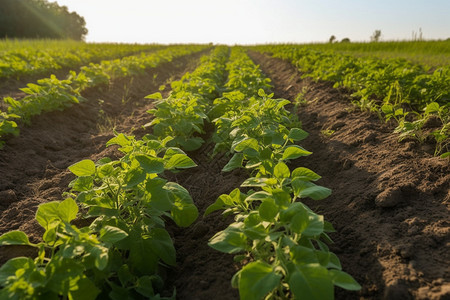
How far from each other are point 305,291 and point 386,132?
3.02m

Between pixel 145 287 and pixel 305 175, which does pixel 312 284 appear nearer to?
pixel 305 175

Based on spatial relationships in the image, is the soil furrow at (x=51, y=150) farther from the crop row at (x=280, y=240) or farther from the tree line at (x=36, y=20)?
the tree line at (x=36, y=20)

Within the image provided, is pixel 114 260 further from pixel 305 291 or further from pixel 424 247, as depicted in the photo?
pixel 424 247

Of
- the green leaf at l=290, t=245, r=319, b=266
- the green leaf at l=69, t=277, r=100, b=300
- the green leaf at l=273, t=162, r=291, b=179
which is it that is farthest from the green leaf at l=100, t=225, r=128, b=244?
the green leaf at l=273, t=162, r=291, b=179

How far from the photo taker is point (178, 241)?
2.47 meters

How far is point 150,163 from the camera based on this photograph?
2066 millimetres

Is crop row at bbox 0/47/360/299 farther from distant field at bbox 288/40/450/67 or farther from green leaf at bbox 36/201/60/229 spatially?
distant field at bbox 288/40/450/67

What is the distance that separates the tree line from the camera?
122 ft

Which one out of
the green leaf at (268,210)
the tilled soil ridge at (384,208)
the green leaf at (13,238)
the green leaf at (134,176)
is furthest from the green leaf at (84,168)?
the tilled soil ridge at (384,208)

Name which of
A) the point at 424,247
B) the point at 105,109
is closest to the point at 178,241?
the point at 424,247

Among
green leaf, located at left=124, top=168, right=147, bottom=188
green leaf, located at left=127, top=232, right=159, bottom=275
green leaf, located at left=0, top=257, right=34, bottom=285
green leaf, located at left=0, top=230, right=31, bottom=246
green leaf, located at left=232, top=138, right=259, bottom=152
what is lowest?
green leaf, located at left=127, top=232, right=159, bottom=275

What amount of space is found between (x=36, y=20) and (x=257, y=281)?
48859 mm

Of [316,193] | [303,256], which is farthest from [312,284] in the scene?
[316,193]

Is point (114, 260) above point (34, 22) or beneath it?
beneath
